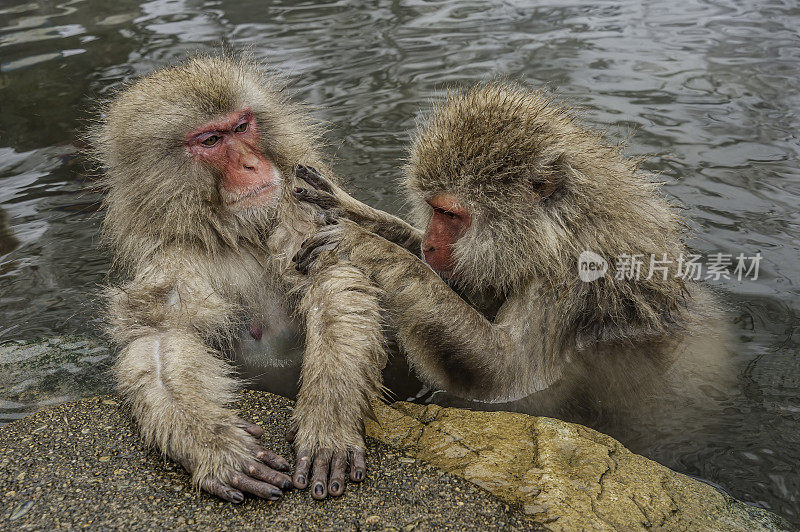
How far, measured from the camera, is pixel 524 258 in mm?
4031

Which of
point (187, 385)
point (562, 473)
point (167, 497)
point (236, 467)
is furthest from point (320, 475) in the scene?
point (562, 473)

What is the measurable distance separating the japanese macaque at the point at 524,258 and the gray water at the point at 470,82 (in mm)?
598

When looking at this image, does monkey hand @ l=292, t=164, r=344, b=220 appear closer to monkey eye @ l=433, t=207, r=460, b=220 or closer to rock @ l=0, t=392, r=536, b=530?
monkey eye @ l=433, t=207, r=460, b=220

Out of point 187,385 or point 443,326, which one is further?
point 443,326

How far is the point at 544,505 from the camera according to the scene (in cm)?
304

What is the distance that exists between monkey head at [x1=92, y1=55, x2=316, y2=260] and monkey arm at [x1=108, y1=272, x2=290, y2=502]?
0.34m

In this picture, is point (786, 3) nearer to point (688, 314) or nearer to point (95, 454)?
point (688, 314)

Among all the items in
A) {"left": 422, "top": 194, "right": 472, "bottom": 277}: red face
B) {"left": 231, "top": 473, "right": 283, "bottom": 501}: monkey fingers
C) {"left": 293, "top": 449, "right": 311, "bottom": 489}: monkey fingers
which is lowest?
{"left": 293, "top": 449, "right": 311, "bottom": 489}: monkey fingers

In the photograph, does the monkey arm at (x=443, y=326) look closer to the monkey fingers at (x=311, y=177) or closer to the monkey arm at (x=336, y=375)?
the monkey arm at (x=336, y=375)

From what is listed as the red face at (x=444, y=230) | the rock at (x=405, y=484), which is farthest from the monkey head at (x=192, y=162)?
the rock at (x=405, y=484)

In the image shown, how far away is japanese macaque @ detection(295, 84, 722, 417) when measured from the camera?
396 centimetres

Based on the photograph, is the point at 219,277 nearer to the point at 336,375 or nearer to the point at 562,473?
the point at 336,375

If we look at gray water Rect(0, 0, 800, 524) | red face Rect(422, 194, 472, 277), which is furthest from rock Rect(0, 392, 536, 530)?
red face Rect(422, 194, 472, 277)

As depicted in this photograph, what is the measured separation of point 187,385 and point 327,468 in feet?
2.61
